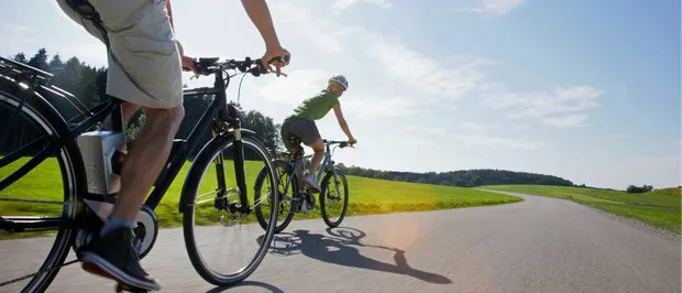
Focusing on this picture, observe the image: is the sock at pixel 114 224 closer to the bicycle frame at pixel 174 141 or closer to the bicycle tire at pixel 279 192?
the bicycle frame at pixel 174 141

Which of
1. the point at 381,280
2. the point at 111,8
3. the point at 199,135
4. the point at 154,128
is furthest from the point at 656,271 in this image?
the point at 111,8

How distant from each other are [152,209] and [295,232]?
11.3 feet

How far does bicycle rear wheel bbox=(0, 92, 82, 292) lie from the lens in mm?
1947

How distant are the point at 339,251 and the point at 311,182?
2147mm

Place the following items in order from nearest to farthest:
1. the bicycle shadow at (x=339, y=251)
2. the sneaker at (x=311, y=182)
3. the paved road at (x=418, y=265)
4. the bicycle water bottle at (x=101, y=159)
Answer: the bicycle water bottle at (x=101, y=159), the paved road at (x=418, y=265), the bicycle shadow at (x=339, y=251), the sneaker at (x=311, y=182)

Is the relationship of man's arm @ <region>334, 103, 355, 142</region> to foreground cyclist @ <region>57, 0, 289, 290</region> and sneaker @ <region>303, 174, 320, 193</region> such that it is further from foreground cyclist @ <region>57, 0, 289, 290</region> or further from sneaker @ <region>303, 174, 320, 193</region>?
foreground cyclist @ <region>57, 0, 289, 290</region>

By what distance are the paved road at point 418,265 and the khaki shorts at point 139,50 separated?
4.12ft

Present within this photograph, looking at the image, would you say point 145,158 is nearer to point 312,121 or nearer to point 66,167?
point 66,167

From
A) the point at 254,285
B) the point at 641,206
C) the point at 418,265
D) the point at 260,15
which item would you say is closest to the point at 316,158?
the point at 418,265

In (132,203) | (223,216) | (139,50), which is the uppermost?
(139,50)

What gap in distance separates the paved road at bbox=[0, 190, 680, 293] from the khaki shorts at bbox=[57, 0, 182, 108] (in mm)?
1257

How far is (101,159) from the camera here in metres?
2.23

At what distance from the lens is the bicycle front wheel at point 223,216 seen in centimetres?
292

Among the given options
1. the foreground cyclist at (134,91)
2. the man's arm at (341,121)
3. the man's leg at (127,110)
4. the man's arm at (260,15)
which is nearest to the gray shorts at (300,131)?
the man's arm at (341,121)
